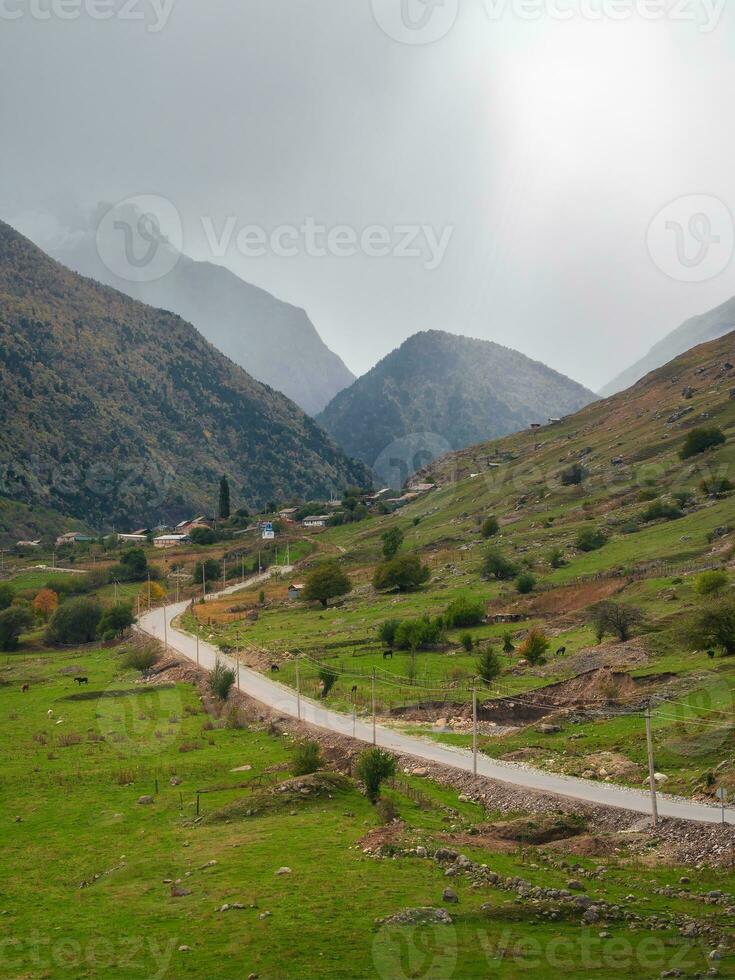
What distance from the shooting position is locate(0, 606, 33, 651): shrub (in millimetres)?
88625

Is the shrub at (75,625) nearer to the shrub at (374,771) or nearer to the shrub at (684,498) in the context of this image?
the shrub at (684,498)

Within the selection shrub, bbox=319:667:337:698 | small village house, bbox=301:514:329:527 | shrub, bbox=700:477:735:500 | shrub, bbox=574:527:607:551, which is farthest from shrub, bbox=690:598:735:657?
small village house, bbox=301:514:329:527

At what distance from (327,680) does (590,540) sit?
39.0m

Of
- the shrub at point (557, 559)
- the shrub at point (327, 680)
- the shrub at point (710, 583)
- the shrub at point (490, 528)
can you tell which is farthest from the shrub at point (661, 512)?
the shrub at point (327, 680)

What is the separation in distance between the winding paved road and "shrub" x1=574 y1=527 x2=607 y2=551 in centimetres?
3438

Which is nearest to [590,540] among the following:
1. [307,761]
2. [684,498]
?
[684,498]

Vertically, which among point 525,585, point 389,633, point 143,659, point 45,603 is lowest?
point 143,659

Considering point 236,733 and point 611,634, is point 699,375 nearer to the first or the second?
point 611,634

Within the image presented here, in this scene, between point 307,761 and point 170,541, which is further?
point 170,541

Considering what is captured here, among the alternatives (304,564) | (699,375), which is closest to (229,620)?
(304,564)

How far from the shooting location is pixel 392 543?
111250 millimetres

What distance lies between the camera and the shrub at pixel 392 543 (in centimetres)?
10872

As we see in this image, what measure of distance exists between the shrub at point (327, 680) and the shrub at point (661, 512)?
43.2 meters

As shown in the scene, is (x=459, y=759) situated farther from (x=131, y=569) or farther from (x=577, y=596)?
(x=131, y=569)
